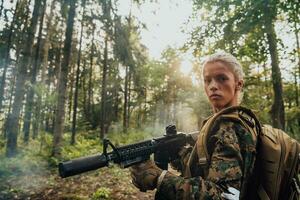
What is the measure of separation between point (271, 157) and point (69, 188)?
8.37 meters

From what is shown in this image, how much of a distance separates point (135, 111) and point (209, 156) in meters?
53.1

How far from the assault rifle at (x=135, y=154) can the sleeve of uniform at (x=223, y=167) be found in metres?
0.53

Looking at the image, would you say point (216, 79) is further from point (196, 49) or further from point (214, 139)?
point (196, 49)

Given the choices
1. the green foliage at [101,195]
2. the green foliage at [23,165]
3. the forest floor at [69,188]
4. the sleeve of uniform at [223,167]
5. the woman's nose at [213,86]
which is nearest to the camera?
the sleeve of uniform at [223,167]

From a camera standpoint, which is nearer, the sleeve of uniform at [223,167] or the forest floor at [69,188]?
the sleeve of uniform at [223,167]

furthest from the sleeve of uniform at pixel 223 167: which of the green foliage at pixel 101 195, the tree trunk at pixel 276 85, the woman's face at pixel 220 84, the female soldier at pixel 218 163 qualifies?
the tree trunk at pixel 276 85

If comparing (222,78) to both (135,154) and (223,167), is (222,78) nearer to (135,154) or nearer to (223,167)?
(223,167)

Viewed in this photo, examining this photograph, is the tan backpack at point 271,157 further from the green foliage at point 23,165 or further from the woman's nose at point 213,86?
the green foliage at point 23,165

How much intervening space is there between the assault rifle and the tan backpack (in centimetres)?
60

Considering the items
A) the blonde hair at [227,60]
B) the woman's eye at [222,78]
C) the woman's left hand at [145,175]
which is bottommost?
the woman's left hand at [145,175]

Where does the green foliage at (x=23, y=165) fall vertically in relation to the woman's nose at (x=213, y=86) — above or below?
below

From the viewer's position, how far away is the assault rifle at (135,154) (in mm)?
2180

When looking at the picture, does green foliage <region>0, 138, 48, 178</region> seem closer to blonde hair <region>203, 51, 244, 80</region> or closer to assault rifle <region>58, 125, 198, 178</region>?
assault rifle <region>58, 125, 198, 178</region>

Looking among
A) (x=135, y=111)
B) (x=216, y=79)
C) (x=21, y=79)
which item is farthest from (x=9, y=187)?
(x=135, y=111)
